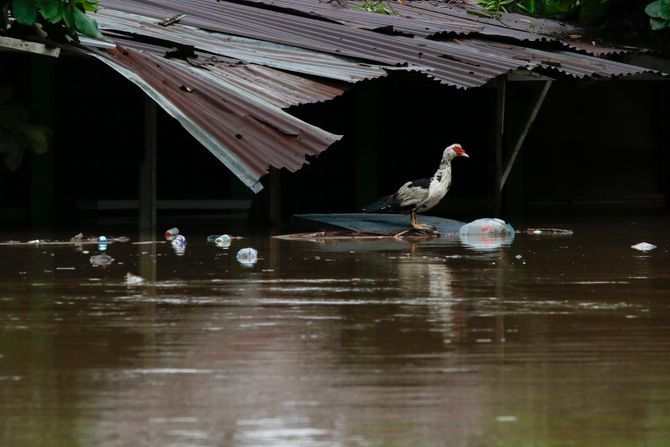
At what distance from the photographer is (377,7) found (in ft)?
64.7

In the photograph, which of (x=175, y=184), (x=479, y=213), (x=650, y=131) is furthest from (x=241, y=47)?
(x=650, y=131)

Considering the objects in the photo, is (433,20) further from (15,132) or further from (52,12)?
(52,12)

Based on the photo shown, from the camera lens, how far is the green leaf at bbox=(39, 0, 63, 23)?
1223 cm

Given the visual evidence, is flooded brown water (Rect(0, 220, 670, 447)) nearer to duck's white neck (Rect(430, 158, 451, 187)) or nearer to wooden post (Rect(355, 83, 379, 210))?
duck's white neck (Rect(430, 158, 451, 187))

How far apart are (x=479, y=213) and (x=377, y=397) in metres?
14.6

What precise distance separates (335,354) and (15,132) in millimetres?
9069

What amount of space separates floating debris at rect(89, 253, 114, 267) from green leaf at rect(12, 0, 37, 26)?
7.78 ft

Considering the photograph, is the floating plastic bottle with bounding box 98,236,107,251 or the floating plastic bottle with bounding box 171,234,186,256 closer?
the floating plastic bottle with bounding box 171,234,186,256

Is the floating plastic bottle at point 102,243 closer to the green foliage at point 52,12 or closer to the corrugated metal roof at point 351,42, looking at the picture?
the green foliage at point 52,12

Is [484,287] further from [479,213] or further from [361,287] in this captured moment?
[479,213]

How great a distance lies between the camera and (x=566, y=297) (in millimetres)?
8578

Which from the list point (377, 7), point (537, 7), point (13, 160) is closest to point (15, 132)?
point (13, 160)

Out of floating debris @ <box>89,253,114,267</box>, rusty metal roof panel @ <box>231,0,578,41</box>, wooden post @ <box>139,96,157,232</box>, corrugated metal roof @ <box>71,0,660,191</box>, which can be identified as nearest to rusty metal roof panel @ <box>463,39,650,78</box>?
corrugated metal roof @ <box>71,0,660,191</box>

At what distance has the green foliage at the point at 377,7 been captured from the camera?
1955 cm
